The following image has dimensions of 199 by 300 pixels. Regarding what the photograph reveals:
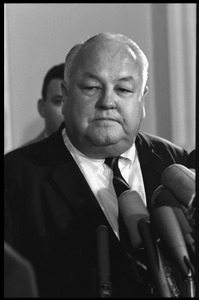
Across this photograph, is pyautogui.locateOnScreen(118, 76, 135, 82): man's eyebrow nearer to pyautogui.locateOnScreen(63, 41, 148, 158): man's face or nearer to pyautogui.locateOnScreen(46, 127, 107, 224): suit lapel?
pyautogui.locateOnScreen(63, 41, 148, 158): man's face

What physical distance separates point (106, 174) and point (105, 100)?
89 millimetres

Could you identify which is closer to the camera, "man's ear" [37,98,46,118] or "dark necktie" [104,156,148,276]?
"dark necktie" [104,156,148,276]

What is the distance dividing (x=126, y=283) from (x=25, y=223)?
13 cm

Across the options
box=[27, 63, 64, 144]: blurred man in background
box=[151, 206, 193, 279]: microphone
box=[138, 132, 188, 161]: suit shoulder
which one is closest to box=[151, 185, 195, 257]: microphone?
box=[151, 206, 193, 279]: microphone

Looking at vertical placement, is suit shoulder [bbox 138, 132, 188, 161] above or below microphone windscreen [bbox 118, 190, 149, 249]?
above

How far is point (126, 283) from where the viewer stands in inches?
25.3

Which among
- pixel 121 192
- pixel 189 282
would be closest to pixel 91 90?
pixel 121 192

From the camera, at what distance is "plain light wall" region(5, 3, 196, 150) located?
74 cm

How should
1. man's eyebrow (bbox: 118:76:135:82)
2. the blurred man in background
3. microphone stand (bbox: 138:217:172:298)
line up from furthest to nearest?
the blurred man in background
man's eyebrow (bbox: 118:76:135:82)
microphone stand (bbox: 138:217:172:298)

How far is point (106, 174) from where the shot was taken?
70 cm

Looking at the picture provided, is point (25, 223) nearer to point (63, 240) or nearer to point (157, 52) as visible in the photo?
point (63, 240)

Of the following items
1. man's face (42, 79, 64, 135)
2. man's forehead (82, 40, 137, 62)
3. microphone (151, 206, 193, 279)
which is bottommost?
microphone (151, 206, 193, 279)

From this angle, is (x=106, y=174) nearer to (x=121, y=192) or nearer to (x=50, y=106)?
(x=121, y=192)

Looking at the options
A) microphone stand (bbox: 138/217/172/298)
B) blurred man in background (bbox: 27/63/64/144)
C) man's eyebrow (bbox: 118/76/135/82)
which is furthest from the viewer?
blurred man in background (bbox: 27/63/64/144)
